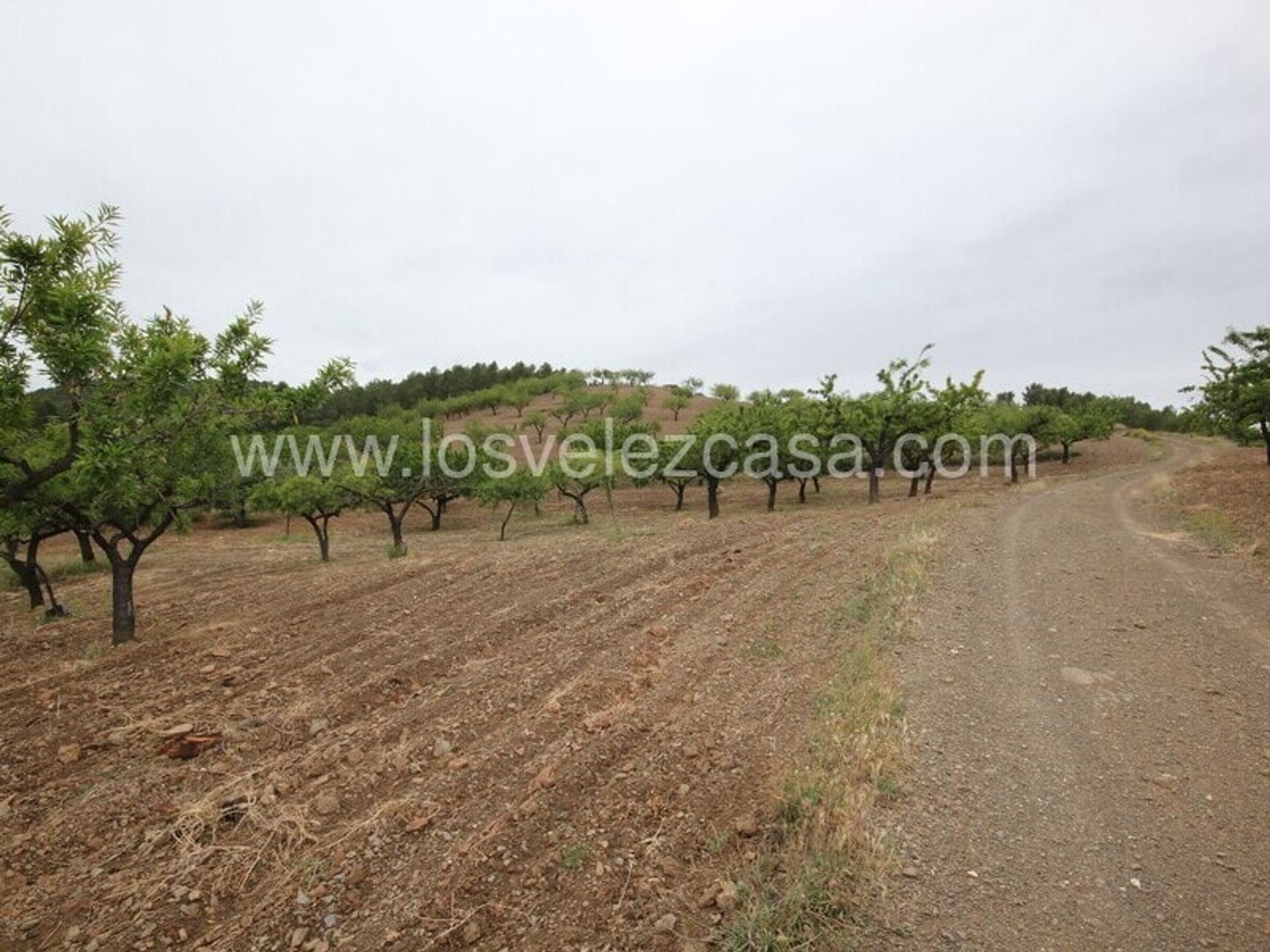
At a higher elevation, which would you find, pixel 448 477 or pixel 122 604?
pixel 448 477

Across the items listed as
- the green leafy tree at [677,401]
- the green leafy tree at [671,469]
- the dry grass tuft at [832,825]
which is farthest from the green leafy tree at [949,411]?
the green leafy tree at [677,401]

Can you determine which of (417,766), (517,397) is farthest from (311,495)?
(517,397)

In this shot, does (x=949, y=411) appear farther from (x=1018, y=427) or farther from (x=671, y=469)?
(x=1018, y=427)

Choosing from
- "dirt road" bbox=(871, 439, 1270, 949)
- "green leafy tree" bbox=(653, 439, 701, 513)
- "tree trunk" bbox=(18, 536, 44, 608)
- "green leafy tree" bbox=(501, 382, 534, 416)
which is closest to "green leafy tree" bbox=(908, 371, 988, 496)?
"green leafy tree" bbox=(653, 439, 701, 513)

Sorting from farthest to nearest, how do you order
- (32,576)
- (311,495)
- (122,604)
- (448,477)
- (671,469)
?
(448,477), (671,469), (311,495), (32,576), (122,604)

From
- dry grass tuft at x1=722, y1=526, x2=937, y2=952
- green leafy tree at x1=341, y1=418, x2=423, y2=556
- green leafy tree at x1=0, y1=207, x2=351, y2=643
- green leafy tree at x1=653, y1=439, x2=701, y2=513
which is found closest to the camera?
dry grass tuft at x1=722, y1=526, x2=937, y2=952

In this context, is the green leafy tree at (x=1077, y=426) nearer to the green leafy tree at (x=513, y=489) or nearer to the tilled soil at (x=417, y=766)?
the green leafy tree at (x=513, y=489)

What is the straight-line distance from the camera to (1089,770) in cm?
525

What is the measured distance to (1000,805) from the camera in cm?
480

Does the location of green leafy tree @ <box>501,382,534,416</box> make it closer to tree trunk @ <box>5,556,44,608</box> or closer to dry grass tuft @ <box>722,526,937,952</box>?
tree trunk @ <box>5,556,44,608</box>

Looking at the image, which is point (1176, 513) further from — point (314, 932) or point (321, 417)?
point (321, 417)

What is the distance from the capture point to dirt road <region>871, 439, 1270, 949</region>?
12.3ft

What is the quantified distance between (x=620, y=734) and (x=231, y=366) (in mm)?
6740

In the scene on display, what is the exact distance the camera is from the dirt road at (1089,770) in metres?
3.76
